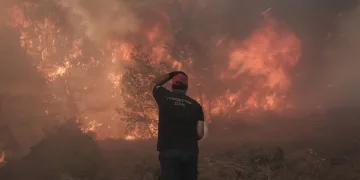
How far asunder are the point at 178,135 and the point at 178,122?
0.62 ft

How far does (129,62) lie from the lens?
1093 inches

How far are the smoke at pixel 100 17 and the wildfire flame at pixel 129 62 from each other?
3.28 feet

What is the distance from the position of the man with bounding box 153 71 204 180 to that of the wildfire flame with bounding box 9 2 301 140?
18.4 meters

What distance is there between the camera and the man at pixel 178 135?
464 centimetres

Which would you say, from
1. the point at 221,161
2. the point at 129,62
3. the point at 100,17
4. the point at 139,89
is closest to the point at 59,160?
the point at 221,161

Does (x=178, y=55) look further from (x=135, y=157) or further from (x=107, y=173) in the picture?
(x=107, y=173)

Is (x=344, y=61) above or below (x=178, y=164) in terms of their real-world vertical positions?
above

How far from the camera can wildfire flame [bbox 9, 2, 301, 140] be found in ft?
85.4

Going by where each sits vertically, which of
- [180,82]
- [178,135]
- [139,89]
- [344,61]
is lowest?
[178,135]

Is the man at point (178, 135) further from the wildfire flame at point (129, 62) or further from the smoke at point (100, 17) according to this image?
the smoke at point (100, 17)

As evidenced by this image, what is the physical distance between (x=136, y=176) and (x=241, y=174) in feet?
13.2

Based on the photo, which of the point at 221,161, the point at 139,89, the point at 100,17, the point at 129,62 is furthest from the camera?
the point at 100,17

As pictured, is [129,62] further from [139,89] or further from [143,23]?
[139,89]

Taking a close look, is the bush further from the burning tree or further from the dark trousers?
the dark trousers
